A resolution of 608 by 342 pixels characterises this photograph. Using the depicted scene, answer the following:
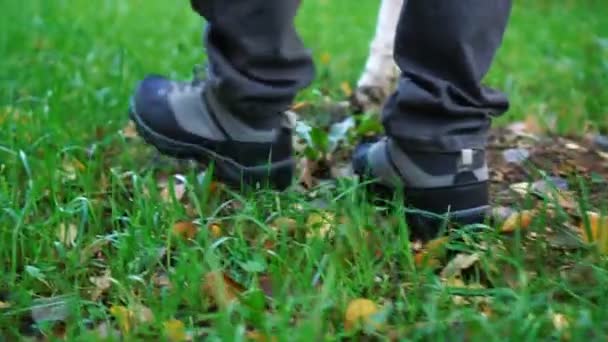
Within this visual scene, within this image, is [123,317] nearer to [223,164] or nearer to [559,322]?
[223,164]

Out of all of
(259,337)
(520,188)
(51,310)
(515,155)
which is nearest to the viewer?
(259,337)

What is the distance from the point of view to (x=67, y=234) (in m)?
1.78

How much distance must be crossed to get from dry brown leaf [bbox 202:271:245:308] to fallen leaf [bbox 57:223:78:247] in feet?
1.16

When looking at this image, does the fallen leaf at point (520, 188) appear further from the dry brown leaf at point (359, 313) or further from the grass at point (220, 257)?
the dry brown leaf at point (359, 313)

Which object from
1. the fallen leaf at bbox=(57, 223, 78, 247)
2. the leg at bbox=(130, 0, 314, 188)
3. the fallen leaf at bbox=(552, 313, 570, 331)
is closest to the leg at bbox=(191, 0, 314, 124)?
the leg at bbox=(130, 0, 314, 188)

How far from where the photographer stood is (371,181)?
1851mm

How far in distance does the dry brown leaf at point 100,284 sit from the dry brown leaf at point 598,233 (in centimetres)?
84

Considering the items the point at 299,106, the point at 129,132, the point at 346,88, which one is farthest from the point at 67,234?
the point at 346,88

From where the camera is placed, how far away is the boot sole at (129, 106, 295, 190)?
1902 mm

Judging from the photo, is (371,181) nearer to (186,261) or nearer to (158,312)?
(186,261)

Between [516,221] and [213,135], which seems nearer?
[516,221]

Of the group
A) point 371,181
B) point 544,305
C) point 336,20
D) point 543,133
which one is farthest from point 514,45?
point 544,305

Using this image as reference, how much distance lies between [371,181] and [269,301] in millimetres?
439

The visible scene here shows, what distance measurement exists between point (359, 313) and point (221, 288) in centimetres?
21
